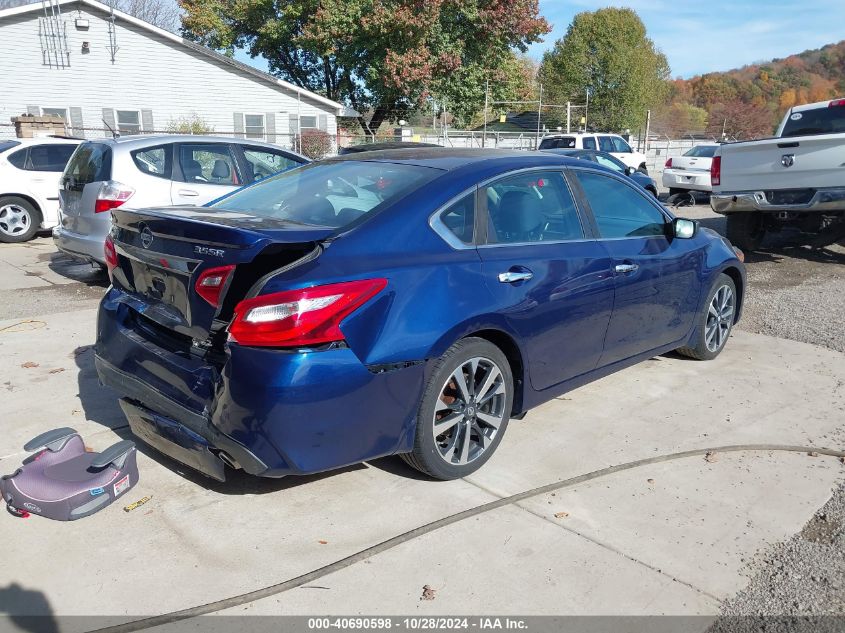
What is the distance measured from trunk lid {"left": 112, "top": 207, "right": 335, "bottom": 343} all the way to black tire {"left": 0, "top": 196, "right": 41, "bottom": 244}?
8.71m

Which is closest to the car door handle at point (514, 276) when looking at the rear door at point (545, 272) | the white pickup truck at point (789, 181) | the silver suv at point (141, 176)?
the rear door at point (545, 272)

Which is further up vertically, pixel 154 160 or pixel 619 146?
pixel 619 146

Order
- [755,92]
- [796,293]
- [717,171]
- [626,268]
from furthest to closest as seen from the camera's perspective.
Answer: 1. [755,92]
2. [717,171]
3. [796,293]
4. [626,268]

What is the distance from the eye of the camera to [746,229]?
419 inches

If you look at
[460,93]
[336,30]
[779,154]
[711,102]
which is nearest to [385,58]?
[336,30]

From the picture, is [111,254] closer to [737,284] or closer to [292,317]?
[292,317]

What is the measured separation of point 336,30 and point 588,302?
3160 cm

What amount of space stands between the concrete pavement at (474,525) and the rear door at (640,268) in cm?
50

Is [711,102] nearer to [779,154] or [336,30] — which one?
[336,30]

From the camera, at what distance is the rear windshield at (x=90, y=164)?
7.68 m

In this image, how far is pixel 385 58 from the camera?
3325cm

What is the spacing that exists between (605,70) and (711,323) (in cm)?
5477

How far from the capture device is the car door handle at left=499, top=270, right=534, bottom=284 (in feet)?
12.2

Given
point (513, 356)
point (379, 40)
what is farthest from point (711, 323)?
point (379, 40)
